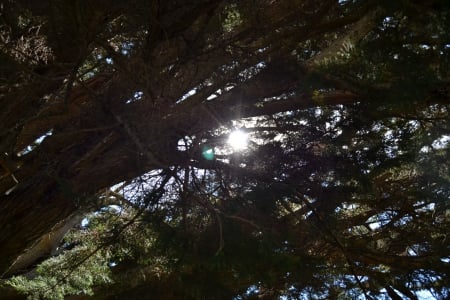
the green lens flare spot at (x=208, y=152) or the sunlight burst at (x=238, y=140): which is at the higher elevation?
the sunlight burst at (x=238, y=140)

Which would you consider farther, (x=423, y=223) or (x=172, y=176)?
(x=423, y=223)

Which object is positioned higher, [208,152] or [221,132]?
[221,132]

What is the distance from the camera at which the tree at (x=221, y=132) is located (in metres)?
2.70

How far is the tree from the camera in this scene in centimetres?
270

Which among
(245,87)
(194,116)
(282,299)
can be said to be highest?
(245,87)

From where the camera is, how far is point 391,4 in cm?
242

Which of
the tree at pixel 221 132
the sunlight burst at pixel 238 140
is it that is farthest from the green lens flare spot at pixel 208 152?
the sunlight burst at pixel 238 140

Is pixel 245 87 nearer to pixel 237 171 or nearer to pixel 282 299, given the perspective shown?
pixel 237 171

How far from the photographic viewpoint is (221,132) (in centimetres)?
343

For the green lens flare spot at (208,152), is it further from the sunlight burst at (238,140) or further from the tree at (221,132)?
the sunlight burst at (238,140)

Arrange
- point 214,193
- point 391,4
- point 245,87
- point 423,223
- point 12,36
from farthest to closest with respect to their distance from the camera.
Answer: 1. point 423,223
2. point 214,193
3. point 245,87
4. point 12,36
5. point 391,4

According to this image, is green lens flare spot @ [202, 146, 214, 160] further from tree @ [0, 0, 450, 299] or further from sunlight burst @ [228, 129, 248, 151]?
sunlight burst @ [228, 129, 248, 151]

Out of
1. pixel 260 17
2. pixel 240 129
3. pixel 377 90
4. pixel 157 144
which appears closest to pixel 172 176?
pixel 157 144

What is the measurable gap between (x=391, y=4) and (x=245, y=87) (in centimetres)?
114
